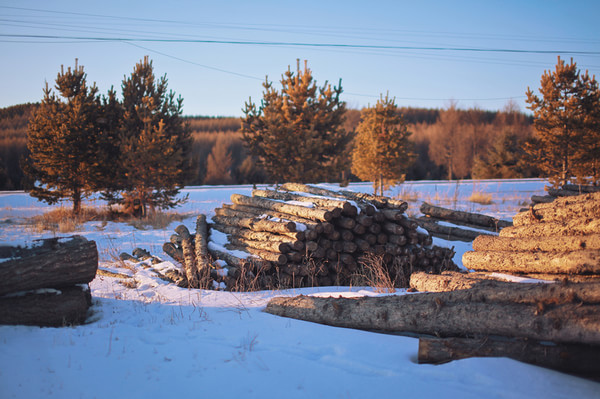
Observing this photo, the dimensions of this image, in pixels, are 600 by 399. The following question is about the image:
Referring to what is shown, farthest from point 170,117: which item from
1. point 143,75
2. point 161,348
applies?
point 161,348

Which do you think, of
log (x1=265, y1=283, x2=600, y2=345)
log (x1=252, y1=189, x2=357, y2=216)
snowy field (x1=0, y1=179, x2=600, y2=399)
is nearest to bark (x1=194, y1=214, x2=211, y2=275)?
log (x1=252, y1=189, x2=357, y2=216)

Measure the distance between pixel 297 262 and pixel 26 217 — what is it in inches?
559

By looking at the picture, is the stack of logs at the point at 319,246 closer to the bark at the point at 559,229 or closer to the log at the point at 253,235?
the log at the point at 253,235

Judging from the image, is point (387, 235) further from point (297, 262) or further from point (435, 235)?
A: point (435, 235)

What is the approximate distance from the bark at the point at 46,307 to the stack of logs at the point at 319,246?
2.65 metres

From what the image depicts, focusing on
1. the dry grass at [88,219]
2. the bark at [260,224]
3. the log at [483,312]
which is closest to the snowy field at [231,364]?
the log at [483,312]

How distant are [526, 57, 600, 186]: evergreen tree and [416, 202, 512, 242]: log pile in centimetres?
1040

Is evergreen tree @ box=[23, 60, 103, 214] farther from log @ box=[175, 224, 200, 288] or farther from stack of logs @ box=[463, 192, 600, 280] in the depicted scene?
stack of logs @ box=[463, 192, 600, 280]

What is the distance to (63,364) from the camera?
3.22m

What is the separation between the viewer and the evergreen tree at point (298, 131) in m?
17.8

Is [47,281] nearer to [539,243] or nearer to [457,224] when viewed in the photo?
[539,243]

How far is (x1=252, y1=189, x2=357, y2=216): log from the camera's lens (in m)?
7.30

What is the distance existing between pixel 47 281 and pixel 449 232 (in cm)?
954

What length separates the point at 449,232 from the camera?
427 inches
